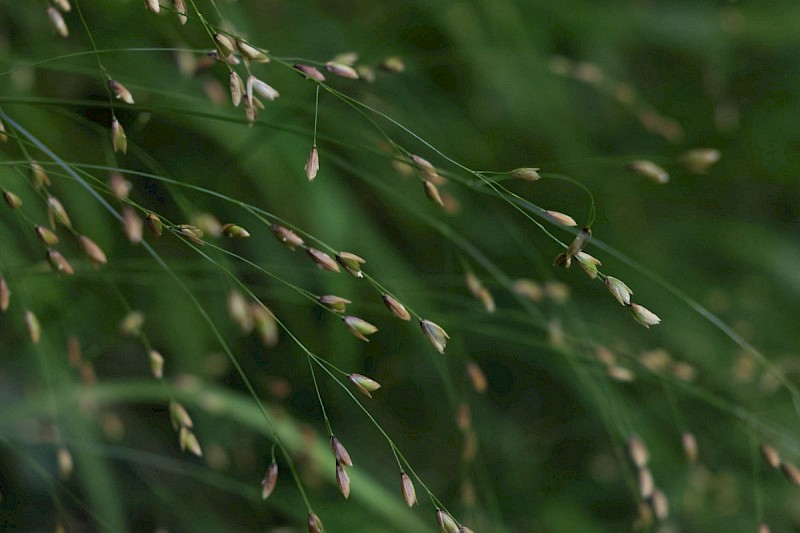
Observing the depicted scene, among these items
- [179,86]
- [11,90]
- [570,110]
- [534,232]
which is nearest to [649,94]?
[570,110]

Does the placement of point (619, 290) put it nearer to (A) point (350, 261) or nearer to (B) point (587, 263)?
(B) point (587, 263)

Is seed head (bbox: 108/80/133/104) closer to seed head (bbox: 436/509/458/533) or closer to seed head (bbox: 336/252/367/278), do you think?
seed head (bbox: 336/252/367/278)

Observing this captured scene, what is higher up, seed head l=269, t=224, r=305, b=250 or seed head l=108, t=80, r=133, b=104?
seed head l=108, t=80, r=133, b=104

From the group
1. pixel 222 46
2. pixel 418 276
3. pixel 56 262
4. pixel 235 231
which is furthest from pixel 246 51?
pixel 418 276

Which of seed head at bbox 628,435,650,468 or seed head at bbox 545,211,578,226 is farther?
seed head at bbox 628,435,650,468

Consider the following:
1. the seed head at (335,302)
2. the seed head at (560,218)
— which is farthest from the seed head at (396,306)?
the seed head at (560,218)

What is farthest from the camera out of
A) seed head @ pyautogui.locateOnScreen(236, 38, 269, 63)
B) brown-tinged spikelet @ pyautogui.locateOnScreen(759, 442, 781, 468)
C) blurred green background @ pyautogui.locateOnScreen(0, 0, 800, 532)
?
blurred green background @ pyautogui.locateOnScreen(0, 0, 800, 532)

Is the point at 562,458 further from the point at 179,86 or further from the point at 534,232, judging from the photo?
the point at 179,86

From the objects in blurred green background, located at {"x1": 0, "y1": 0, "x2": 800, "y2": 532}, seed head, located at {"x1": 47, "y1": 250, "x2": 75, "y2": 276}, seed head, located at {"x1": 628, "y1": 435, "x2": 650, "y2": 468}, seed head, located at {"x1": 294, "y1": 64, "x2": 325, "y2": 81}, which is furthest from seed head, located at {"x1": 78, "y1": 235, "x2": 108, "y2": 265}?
seed head, located at {"x1": 628, "y1": 435, "x2": 650, "y2": 468}
